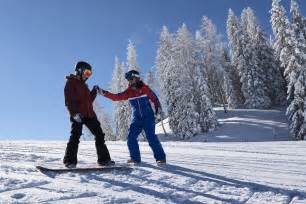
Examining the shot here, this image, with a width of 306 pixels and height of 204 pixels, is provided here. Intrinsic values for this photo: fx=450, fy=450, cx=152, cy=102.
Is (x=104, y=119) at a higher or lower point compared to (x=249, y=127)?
higher

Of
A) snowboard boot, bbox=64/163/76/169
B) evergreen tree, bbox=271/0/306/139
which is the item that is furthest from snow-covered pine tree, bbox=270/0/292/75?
snowboard boot, bbox=64/163/76/169

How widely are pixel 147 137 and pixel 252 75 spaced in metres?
54.1

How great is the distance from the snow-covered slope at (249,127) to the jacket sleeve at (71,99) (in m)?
36.0

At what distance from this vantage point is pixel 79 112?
841 cm

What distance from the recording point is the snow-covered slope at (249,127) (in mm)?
46250

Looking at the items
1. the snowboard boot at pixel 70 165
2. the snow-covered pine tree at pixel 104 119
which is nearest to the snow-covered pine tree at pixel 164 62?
the snow-covered pine tree at pixel 104 119

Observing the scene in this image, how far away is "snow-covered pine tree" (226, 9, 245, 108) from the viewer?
6347 cm

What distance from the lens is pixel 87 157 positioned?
1027cm

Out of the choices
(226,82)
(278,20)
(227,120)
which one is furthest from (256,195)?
(226,82)

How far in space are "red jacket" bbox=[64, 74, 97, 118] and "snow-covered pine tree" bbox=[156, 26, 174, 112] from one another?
44945mm

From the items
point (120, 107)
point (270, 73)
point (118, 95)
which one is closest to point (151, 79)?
point (120, 107)

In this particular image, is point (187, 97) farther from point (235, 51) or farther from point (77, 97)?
point (77, 97)

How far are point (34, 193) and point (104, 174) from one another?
5.48ft

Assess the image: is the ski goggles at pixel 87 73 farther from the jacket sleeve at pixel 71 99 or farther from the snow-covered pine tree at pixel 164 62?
the snow-covered pine tree at pixel 164 62
